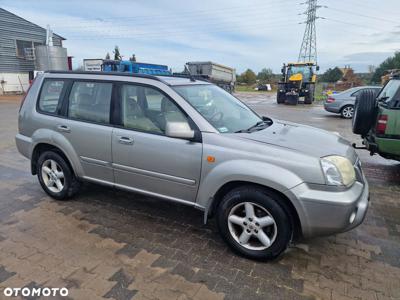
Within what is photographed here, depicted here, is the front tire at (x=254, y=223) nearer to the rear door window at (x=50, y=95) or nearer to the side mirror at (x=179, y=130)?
the side mirror at (x=179, y=130)

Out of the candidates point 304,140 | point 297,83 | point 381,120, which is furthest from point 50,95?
point 297,83

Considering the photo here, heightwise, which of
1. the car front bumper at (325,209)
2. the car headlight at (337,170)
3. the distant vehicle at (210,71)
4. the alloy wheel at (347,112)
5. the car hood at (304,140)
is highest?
the distant vehicle at (210,71)

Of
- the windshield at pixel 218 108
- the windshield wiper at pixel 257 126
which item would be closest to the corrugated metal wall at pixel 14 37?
the windshield at pixel 218 108

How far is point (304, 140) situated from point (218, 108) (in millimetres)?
1031

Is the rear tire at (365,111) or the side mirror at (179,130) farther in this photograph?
the rear tire at (365,111)

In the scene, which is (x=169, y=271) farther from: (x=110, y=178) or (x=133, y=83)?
(x=133, y=83)

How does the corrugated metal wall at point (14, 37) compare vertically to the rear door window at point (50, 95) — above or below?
above

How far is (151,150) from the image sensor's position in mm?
3287

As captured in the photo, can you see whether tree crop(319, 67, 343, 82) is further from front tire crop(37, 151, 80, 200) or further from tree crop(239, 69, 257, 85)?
front tire crop(37, 151, 80, 200)

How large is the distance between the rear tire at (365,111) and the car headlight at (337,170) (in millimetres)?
2930

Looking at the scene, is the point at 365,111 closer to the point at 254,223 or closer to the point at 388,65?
the point at 254,223

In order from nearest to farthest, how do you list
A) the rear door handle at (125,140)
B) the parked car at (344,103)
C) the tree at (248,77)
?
the rear door handle at (125,140)
the parked car at (344,103)
the tree at (248,77)

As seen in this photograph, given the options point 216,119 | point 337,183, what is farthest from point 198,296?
point 216,119

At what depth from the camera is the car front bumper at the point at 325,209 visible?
8.55ft
